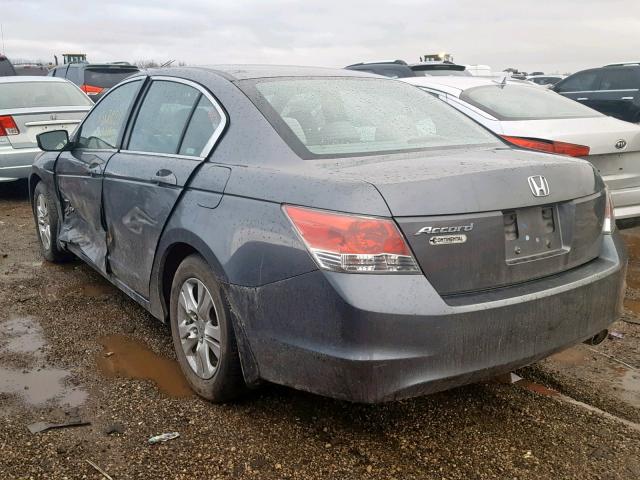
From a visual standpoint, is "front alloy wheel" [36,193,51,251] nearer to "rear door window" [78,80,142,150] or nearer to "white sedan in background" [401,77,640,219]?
"rear door window" [78,80,142,150]

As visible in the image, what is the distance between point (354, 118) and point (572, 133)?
9.40 feet

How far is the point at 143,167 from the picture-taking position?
3.54 metres

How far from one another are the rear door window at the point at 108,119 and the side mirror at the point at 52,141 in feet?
0.71

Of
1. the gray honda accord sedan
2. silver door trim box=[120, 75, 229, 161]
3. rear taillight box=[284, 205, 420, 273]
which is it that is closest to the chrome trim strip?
the gray honda accord sedan

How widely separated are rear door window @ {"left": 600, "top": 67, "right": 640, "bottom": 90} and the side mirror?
1051 centimetres

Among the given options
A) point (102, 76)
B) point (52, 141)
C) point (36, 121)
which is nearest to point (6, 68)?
point (102, 76)

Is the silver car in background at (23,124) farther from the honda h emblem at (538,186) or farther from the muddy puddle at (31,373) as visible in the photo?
the honda h emblem at (538,186)

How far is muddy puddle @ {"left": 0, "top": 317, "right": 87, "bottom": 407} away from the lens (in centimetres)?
324

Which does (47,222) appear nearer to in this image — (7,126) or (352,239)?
(7,126)

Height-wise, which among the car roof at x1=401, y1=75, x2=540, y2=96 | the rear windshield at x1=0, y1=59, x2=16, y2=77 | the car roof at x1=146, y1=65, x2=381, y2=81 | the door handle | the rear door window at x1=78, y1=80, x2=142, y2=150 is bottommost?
the door handle

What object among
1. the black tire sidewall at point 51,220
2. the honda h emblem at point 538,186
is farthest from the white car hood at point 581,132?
the black tire sidewall at point 51,220

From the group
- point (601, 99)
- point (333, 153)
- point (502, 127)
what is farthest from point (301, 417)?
point (601, 99)

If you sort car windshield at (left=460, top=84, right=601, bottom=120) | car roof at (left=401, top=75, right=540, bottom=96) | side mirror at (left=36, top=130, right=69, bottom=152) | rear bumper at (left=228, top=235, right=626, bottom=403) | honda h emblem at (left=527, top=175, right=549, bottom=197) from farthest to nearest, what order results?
car roof at (left=401, top=75, right=540, bottom=96)
car windshield at (left=460, top=84, right=601, bottom=120)
side mirror at (left=36, top=130, right=69, bottom=152)
honda h emblem at (left=527, top=175, right=549, bottom=197)
rear bumper at (left=228, top=235, right=626, bottom=403)

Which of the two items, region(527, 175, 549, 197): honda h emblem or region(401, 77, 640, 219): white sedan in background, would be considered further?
region(401, 77, 640, 219): white sedan in background
